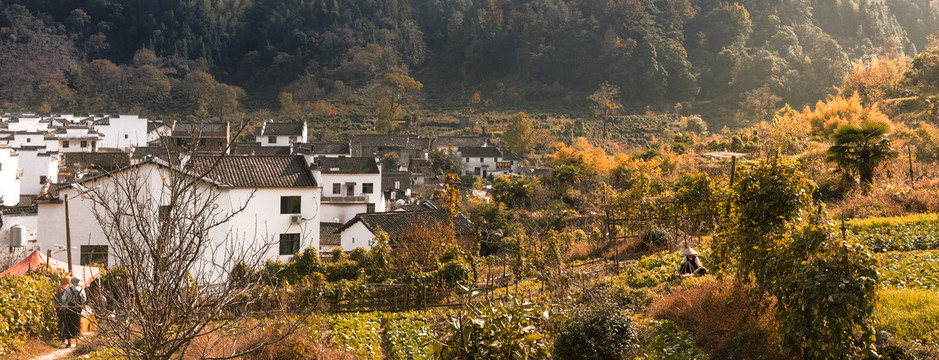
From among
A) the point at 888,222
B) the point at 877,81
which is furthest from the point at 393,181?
the point at 888,222

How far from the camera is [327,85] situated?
7744cm

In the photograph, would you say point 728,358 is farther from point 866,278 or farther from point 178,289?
point 178,289

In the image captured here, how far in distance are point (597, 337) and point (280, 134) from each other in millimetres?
46875

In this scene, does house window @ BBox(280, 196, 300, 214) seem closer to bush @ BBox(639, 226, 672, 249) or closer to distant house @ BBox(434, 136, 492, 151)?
bush @ BBox(639, 226, 672, 249)

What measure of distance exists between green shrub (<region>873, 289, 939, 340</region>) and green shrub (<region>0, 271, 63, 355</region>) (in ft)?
32.5

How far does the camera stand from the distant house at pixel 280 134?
164 feet

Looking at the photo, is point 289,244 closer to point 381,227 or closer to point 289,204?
point 289,204

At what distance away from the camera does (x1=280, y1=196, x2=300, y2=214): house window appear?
2042 centimetres

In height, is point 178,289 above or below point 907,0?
below

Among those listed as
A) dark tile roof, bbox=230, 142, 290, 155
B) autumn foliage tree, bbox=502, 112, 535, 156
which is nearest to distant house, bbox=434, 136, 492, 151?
autumn foliage tree, bbox=502, 112, 535, 156

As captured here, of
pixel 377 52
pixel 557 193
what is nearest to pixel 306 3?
pixel 377 52

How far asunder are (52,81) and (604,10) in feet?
219

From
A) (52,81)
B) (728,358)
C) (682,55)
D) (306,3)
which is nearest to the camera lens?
(728,358)

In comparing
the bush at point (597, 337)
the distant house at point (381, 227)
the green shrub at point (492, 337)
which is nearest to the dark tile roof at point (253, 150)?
the distant house at point (381, 227)
